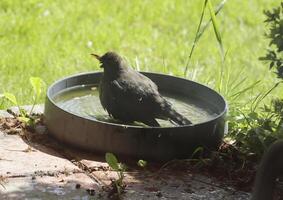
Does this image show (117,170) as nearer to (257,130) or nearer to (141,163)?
(141,163)

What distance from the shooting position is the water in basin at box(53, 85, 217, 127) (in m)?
4.87

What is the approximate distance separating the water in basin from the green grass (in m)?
0.68

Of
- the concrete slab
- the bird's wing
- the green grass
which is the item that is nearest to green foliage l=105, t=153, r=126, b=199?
the concrete slab

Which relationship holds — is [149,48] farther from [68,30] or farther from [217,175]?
[217,175]

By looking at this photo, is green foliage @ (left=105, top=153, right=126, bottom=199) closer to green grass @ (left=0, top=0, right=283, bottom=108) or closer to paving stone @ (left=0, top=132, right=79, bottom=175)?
paving stone @ (left=0, top=132, right=79, bottom=175)

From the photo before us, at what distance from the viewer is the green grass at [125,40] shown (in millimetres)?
6449

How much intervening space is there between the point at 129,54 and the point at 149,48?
314 millimetres

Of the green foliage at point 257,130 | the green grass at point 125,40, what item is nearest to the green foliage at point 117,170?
the green foliage at point 257,130

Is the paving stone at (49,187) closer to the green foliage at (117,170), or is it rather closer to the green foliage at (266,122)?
the green foliage at (117,170)

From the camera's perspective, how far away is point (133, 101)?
4.44m

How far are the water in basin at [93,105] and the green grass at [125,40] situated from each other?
677 mm

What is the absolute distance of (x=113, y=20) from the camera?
784 cm

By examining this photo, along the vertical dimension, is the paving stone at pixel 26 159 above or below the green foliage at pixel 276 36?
below

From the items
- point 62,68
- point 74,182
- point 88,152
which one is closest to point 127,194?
point 74,182
